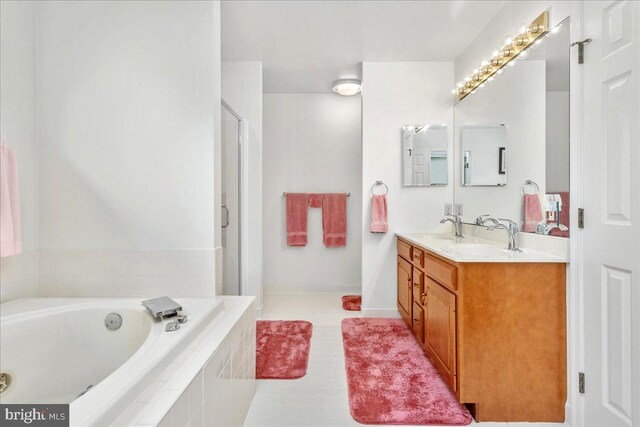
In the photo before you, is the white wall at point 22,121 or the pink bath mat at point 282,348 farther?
the pink bath mat at point 282,348

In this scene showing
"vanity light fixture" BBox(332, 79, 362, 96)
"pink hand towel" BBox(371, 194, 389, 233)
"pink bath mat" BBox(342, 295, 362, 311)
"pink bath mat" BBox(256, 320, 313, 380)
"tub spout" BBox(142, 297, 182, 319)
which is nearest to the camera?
"tub spout" BBox(142, 297, 182, 319)

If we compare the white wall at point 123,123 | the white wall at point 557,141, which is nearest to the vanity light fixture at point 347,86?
the white wall at point 123,123

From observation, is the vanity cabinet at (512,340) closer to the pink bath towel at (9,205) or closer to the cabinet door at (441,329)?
the cabinet door at (441,329)

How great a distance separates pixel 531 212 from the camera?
2.01m

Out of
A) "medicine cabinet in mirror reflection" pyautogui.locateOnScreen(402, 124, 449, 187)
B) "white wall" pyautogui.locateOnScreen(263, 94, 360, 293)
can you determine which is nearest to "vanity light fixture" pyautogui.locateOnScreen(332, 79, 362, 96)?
"white wall" pyautogui.locateOnScreen(263, 94, 360, 293)

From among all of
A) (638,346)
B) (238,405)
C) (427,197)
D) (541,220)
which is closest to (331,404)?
(238,405)

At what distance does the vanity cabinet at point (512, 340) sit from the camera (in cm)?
168

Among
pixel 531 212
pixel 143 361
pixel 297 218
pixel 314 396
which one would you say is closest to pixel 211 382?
pixel 143 361

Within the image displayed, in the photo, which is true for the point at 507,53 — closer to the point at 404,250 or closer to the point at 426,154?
the point at 426,154

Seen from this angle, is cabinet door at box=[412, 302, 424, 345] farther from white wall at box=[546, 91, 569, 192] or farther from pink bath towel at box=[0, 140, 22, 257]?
pink bath towel at box=[0, 140, 22, 257]

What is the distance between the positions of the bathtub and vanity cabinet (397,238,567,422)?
4.01ft

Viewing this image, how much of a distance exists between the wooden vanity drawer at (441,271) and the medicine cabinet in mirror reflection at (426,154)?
1.19m

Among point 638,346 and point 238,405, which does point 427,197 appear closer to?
point 638,346

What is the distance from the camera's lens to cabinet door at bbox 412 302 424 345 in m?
2.41
